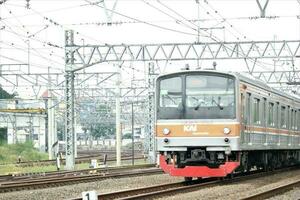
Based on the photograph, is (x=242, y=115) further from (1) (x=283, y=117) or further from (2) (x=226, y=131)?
(1) (x=283, y=117)

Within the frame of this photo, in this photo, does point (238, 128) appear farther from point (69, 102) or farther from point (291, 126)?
point (69, 102)

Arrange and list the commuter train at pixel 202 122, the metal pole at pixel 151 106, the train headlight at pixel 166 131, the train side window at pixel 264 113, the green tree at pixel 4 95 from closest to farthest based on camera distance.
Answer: the commuter train at pixel 202 122, the train headlight at pixel 166 131, the train side window at pixel 264 113, the metal pole at pixel 151 106, the green tree at pixel 4 95

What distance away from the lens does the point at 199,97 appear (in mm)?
17562

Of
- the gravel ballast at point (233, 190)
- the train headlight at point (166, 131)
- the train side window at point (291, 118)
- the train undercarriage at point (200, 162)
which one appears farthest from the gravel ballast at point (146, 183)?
the train side window at point (291, 118)

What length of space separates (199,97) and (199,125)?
0.77m

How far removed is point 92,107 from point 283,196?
62.8m

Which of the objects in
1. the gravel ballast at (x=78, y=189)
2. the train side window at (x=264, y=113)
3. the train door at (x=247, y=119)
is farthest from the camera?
the train side window at (x=264, y=113)

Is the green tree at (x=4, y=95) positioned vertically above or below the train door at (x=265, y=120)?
above

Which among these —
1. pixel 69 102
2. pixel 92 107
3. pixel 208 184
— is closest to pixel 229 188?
pixel 208 184

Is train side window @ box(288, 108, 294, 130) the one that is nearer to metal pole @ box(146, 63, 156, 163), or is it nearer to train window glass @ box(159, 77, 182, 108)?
train window glass @ box(159, 77, 182, 108)

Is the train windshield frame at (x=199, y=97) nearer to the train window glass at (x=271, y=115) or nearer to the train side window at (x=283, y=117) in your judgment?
the train window glass at (x=271, y=115)

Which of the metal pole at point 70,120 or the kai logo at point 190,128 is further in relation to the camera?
the metal pole at point 70,120

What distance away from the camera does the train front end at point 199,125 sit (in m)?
17.3

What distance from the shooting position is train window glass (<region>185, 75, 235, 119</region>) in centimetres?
1738
